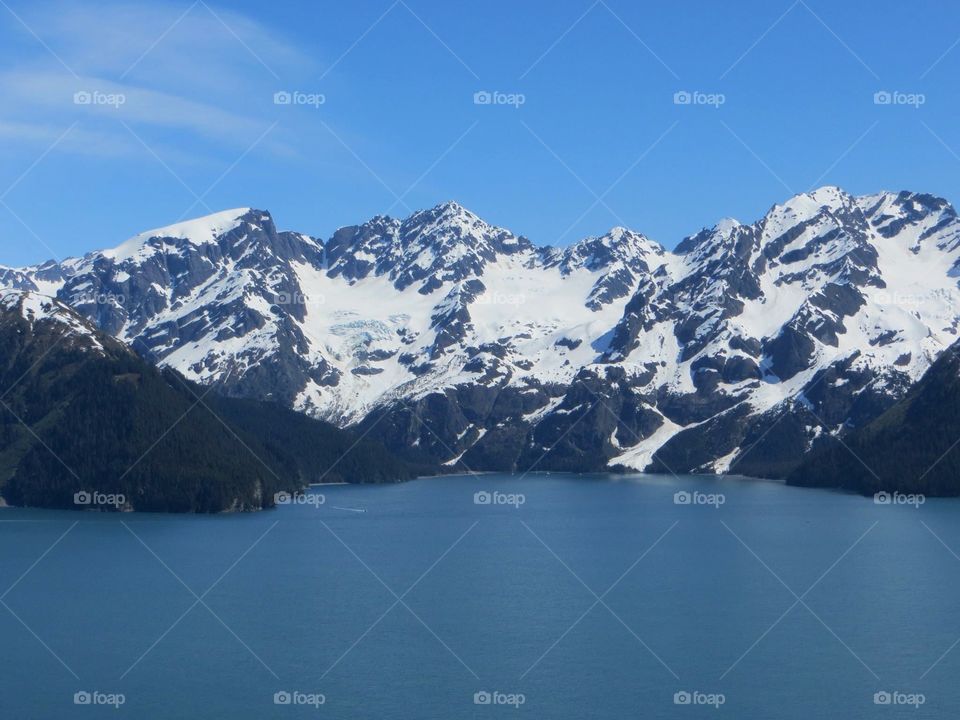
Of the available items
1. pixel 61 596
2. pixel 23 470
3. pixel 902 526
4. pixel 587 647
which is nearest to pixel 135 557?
pixel 61 596

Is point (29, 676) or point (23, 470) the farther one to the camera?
point (23, 470)

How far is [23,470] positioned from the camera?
198125 mm

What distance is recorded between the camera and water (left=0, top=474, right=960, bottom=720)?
2918 inches

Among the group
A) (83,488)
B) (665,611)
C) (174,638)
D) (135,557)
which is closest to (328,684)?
(174,638)

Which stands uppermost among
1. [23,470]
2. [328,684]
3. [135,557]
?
[23,470]

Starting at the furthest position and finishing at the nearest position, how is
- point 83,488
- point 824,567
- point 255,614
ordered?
point 83,488, point 824,567, point 255,614

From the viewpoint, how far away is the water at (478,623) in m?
74.1

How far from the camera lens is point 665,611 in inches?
3912

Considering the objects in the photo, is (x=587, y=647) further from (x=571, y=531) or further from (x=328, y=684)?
(x=571, y=531)

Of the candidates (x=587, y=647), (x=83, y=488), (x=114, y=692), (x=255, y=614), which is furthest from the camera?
(x=83, y=488)

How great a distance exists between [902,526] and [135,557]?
309 feet

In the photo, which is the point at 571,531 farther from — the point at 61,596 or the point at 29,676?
the point at 29,676

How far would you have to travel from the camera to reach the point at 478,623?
307 feet

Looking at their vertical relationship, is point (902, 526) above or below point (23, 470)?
below
